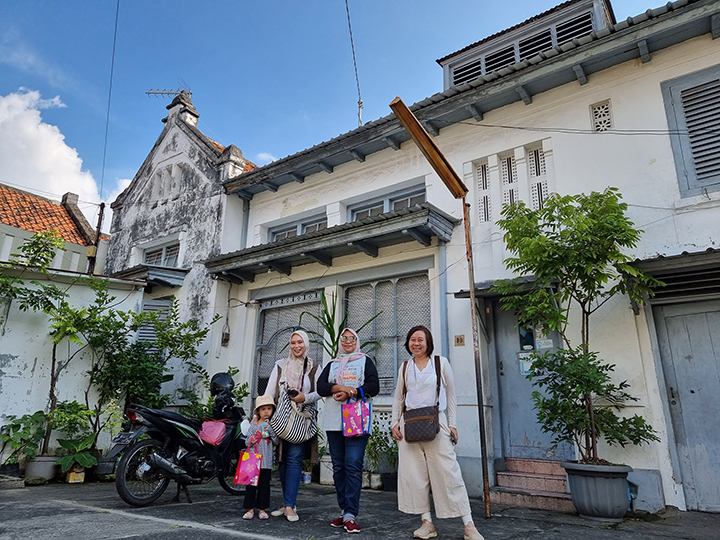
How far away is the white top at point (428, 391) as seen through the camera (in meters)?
3.98

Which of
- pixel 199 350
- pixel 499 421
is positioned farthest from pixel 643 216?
pixel 199 350

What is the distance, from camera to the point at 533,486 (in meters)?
5.97

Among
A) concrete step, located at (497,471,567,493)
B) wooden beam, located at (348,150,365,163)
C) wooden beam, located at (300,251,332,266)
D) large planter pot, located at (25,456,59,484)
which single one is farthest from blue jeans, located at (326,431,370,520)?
wooden beam, located at (348,150,365,163)

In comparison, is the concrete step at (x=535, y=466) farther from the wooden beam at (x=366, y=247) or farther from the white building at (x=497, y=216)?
the wooden beam at (x=366, y=247)

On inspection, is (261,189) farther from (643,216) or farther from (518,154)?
→ (643,216)

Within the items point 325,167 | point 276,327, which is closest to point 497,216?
point 325,167

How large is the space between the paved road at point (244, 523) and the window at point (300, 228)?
527 cm

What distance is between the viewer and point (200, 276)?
10.3m

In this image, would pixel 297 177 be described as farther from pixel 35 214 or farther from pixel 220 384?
pixel 35 214

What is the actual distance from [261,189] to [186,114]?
11.4 ft

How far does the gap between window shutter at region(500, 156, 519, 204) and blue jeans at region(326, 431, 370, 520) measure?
14.8ft

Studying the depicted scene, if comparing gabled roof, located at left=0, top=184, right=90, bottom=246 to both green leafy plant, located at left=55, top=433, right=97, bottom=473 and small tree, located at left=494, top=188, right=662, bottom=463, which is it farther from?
small tree, located at left=494, top=188, right=662, bottom=463

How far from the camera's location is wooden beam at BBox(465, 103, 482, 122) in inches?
296

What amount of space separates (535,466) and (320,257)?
458 cm
